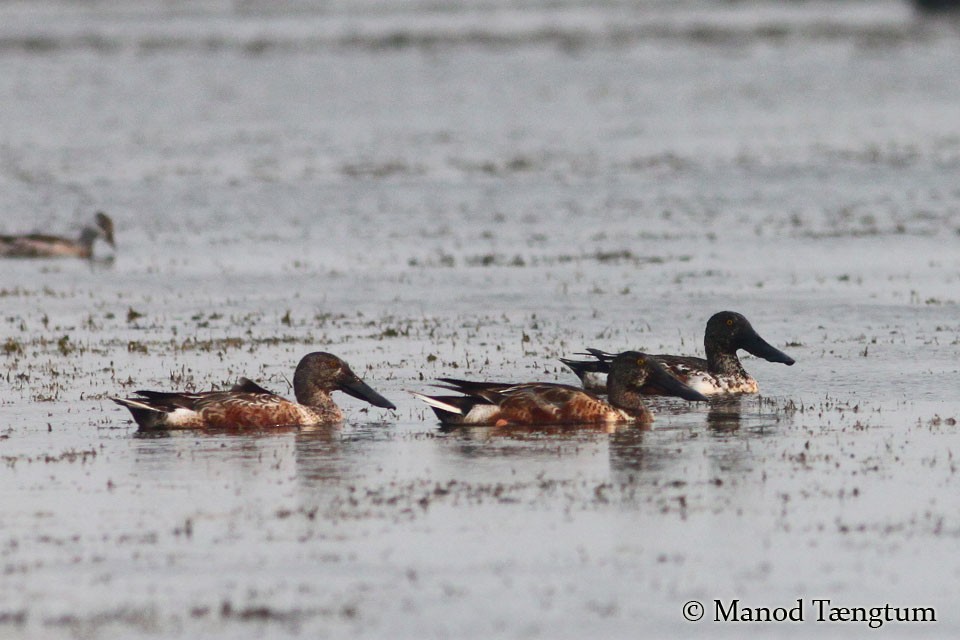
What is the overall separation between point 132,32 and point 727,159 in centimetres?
5271

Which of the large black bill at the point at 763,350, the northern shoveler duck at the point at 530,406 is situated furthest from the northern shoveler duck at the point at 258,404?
the large black bill at the point at 763,350

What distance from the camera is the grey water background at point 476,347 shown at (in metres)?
9.80

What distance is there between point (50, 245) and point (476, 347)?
1041 cm

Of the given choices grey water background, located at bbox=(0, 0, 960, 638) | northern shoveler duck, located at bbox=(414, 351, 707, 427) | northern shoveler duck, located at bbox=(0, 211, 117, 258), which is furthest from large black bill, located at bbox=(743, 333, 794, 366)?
northern shoveler duck, located at bbox=(0, 211, 117, 258)

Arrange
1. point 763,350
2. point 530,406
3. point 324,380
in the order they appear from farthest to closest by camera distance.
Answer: point 763,350, point 324,380, point 530,406

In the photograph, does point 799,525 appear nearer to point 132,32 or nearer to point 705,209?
point 705,209

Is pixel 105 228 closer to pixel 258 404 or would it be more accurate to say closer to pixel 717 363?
pixel 717 363

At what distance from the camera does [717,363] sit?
16.5 metres

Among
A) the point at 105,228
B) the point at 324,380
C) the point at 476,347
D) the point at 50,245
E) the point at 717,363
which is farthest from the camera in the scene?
the point at 105,228

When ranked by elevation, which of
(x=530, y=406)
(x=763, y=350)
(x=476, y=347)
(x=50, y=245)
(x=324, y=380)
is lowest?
(x=530, y=406)

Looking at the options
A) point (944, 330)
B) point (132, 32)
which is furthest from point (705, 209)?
point (132, 32)

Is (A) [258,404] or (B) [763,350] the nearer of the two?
(A) [258,404]

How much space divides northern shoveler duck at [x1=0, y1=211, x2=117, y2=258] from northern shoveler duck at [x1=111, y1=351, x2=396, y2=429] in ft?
40.2

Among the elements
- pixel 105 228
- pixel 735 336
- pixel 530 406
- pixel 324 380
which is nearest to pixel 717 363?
pixel 735 336
